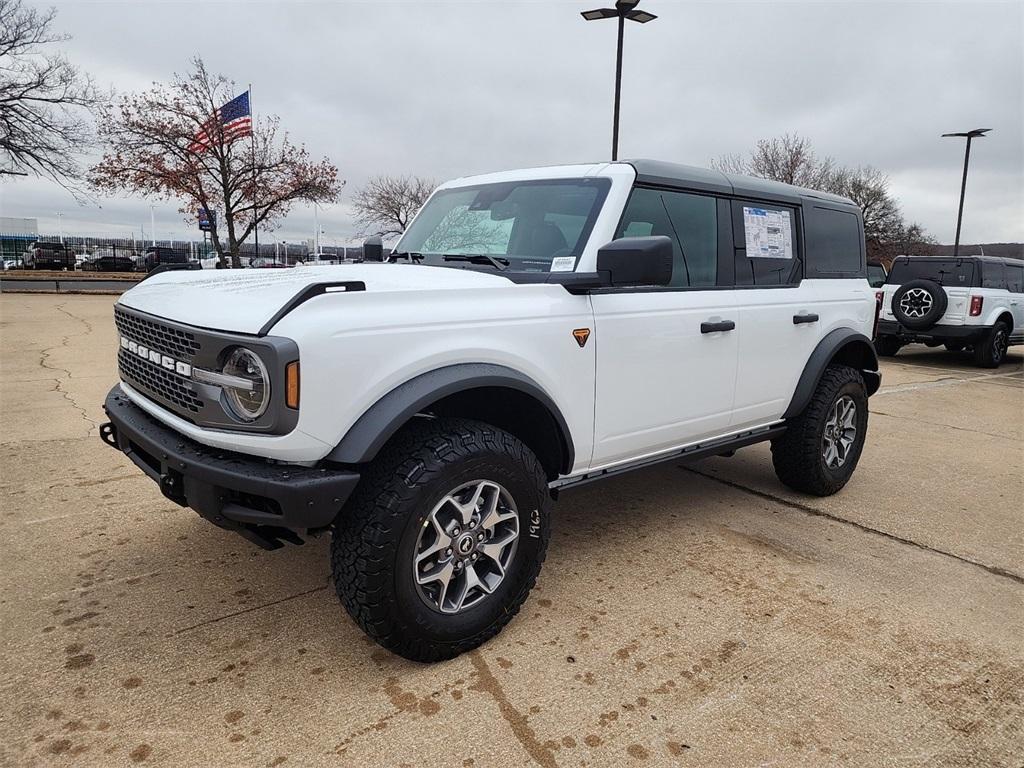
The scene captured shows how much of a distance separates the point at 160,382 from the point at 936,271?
12.8m

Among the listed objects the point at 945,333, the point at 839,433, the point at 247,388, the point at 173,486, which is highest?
the point at 247,388

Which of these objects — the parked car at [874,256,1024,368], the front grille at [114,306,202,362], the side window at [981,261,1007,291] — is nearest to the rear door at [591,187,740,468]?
the front grille at [114,306,202,362]

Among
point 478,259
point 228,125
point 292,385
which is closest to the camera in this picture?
point 292,385

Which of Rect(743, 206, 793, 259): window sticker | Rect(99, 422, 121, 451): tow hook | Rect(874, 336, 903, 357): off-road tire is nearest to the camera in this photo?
Rect(99, 422, 121, 451): tow hook

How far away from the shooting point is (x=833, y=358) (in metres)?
4.41

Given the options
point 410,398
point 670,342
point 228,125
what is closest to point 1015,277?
point 670,342

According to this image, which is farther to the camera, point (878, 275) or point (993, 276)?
point (878, 275)

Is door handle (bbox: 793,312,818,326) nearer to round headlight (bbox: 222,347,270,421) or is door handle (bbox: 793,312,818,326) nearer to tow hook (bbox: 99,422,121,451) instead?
round headlight (bbox: 222,347,270,421)

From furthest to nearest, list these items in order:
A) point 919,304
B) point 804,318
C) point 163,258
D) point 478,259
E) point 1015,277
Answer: point 1015,277
point 919,304
point 163,258
point 804,318
point 478,259

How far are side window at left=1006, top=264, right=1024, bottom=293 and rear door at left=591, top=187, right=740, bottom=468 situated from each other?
37.1 ft

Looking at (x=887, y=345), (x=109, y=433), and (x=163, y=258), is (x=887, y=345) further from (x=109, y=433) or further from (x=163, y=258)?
(x=109, y=433)

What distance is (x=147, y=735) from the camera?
2096mm

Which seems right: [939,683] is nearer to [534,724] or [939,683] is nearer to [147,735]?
[534,724]

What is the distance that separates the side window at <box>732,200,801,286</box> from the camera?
375 centimetres
